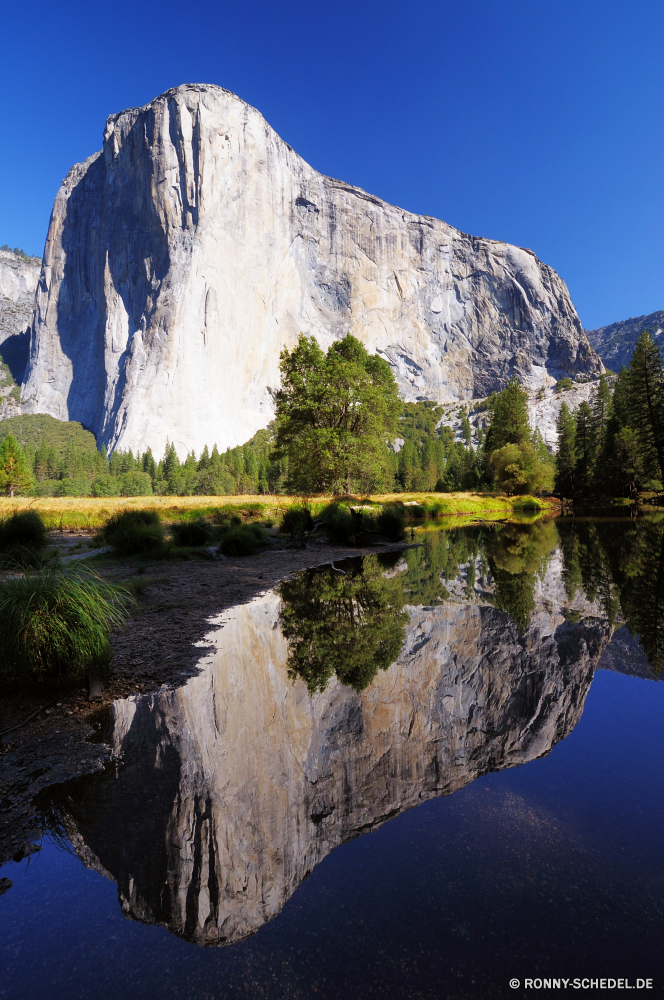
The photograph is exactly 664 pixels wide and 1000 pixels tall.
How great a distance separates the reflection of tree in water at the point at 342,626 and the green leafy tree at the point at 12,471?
60.3 m

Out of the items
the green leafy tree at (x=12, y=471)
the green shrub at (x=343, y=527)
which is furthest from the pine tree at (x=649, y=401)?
the green leafy tree at (x=12, y=471)

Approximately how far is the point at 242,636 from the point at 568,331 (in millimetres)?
192635

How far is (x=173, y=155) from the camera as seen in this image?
115125 mm

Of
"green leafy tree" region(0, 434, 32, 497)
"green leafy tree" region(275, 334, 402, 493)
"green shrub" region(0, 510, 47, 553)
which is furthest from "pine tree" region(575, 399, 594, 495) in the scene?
"green leafy tree" region(0, 434, 32, 497)

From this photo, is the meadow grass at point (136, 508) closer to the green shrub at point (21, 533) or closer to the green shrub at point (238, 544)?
the green shrub at point (21, 533)

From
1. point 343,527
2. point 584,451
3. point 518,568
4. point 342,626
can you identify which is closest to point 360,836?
point 342,626

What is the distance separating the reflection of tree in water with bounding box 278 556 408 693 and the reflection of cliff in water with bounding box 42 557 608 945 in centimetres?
22

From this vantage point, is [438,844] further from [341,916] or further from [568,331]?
[568,331]

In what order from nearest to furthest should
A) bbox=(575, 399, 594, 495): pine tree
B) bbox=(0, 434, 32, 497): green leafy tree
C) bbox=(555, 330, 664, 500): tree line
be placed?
bbox=(555, 330, 664, 500): tree line, bbox=(575, 399, 594, 495): pine tree, bbox=(0, 434, 32, 497): green leafy tree

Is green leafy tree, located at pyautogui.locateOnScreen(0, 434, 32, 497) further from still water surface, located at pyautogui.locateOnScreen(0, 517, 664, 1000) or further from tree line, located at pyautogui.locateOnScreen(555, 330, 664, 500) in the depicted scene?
tree line, located at pyautogui.locateOnScreen(555, 330, 664, 500)

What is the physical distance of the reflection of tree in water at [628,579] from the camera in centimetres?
618

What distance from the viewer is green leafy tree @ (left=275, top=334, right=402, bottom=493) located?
28.5m

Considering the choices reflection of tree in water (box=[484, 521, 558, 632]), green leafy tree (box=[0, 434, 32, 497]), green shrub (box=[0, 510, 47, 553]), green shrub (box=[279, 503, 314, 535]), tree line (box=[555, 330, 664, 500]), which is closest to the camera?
reflection of tree in water (box=[484, 521, 558, 632])

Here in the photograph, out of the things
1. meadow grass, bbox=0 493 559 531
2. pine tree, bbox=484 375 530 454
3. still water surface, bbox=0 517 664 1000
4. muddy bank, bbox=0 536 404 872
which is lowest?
still water surface, bbox=0 517 664 1000
